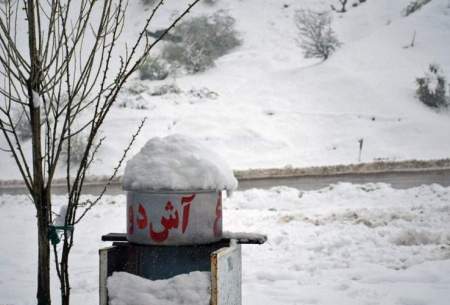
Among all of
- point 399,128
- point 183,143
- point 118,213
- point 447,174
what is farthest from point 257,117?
point 183,143

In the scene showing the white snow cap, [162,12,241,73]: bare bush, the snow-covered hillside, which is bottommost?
the white snow cap

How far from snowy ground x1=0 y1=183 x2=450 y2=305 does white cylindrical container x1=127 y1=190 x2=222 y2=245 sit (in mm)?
1948

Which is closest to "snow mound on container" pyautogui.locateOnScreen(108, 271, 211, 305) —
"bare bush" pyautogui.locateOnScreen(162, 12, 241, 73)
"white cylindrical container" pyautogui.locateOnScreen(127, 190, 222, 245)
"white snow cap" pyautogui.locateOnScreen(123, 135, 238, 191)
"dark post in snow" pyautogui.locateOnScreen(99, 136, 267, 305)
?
"dark post in snow" pyautogui.locateOnScreen(99, 136, 267, 305)

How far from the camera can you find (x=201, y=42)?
3981 centimetres

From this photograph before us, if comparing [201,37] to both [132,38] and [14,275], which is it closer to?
[132,38]

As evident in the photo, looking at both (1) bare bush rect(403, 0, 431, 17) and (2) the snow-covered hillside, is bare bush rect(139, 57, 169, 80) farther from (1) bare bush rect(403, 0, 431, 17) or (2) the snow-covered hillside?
(1) bare bush rect(403, 0, 431, 17)

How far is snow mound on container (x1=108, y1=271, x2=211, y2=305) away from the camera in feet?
9.15

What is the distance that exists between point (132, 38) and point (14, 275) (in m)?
39.2

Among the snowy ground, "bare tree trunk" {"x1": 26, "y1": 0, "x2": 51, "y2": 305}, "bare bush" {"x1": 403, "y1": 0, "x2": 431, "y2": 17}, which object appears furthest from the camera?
"bare bush" {"x1": 403, "y1": 0, "x2": 431, "y2": 17}

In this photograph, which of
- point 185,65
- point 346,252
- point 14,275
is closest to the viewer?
point 14,275

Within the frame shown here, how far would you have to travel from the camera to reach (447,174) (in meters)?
13.5

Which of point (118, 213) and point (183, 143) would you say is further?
point (118, 213)

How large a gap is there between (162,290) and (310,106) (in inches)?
996

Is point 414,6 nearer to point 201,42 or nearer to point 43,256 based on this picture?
point 201,42
